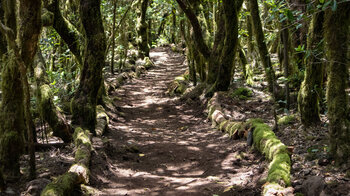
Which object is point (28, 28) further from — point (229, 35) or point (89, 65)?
point (229, 35)

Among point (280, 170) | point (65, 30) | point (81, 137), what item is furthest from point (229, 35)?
point (280, 170)

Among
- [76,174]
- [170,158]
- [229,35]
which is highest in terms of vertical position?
[229,35]

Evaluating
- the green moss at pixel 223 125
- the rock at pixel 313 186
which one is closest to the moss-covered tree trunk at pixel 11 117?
the rock at pixel 313 186

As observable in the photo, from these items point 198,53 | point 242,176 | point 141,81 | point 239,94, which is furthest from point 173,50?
point 242,176

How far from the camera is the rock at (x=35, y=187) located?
442 centimetres

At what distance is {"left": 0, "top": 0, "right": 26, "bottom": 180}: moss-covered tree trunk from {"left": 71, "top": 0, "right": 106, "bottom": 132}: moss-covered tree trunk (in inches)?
107

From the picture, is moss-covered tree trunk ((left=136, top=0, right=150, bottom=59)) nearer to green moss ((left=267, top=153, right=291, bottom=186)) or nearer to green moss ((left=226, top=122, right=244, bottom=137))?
green moss ((left=226, top=122, right=244, bottom=137))

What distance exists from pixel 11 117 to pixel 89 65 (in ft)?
10.3

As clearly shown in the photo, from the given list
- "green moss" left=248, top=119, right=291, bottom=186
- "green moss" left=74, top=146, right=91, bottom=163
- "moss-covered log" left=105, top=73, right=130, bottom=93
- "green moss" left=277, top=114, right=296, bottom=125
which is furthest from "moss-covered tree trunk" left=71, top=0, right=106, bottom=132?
"moss-covered log" left=105, top=73, right=130, bottom=93

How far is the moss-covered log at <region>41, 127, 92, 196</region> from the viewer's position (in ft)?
13.6

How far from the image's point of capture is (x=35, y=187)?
4.47 m

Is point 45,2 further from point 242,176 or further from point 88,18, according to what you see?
point 242,176

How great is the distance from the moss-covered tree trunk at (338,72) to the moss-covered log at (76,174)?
386 cm

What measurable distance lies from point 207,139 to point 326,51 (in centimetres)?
440
